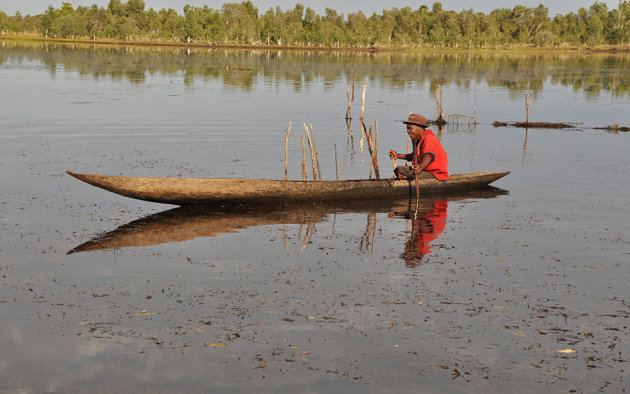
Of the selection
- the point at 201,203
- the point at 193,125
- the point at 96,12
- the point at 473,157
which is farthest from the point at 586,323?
the point at 96,12

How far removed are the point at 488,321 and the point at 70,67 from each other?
56896mm

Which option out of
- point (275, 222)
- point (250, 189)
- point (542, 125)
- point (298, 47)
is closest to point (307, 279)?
point (275, 222)

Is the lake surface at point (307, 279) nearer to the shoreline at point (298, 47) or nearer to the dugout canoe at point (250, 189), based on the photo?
the dugout canoe at point (250, 189)

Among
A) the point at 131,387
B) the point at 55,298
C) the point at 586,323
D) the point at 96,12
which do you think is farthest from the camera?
the point at 96,12

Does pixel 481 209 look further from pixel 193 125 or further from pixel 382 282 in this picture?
pixel 193 125

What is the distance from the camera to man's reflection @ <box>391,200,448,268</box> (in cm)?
1007

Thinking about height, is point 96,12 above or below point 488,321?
above

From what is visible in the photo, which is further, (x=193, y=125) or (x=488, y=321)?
(x=193, y=125)

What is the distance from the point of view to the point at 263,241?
10727mm

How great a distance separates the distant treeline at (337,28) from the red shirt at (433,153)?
119m

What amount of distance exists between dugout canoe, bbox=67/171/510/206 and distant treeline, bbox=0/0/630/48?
11938cm

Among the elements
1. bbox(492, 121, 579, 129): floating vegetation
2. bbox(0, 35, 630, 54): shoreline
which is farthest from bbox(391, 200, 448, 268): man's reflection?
bbox(0, 35, 630, 54): shoreline

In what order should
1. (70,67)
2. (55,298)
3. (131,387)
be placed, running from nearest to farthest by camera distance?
(131,387)
(55,298)
(70,67)

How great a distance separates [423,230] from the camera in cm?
1166
